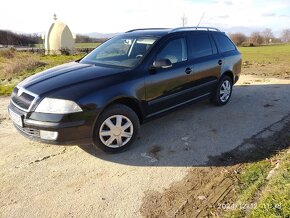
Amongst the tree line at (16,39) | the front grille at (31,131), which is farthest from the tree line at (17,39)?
the front grille at (31,131)

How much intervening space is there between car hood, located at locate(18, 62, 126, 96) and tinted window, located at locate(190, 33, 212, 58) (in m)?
1.68

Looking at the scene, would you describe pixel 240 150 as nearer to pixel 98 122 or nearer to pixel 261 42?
pixel 98 122

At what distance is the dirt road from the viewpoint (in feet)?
10.4

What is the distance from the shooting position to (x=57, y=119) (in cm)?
368

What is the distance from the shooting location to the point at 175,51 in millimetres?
5023

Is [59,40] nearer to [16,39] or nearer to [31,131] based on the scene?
[31,131]

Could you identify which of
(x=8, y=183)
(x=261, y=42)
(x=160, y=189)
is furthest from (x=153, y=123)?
(x=261, y=42)

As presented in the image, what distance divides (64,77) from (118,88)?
821 mm

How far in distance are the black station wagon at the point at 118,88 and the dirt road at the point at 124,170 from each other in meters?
0.39

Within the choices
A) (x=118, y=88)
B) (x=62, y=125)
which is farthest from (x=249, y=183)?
(x=62, y=125)

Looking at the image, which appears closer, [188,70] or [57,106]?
[57,106]

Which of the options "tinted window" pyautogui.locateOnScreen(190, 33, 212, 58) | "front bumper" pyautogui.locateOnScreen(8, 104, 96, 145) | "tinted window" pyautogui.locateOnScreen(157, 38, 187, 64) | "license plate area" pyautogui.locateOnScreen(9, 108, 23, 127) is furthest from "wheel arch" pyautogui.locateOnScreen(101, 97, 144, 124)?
"tinted window" pyautogui.locateOnScreen(190, 33, 212, 58)

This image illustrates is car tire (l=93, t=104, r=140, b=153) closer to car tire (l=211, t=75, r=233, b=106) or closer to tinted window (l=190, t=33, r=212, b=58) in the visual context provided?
tinted window (l=190, t=33, r=212, b=58)

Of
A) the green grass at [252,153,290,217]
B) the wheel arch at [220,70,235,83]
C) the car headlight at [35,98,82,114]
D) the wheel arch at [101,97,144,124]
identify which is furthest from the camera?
the wheel arch at [220,70,235,83]
